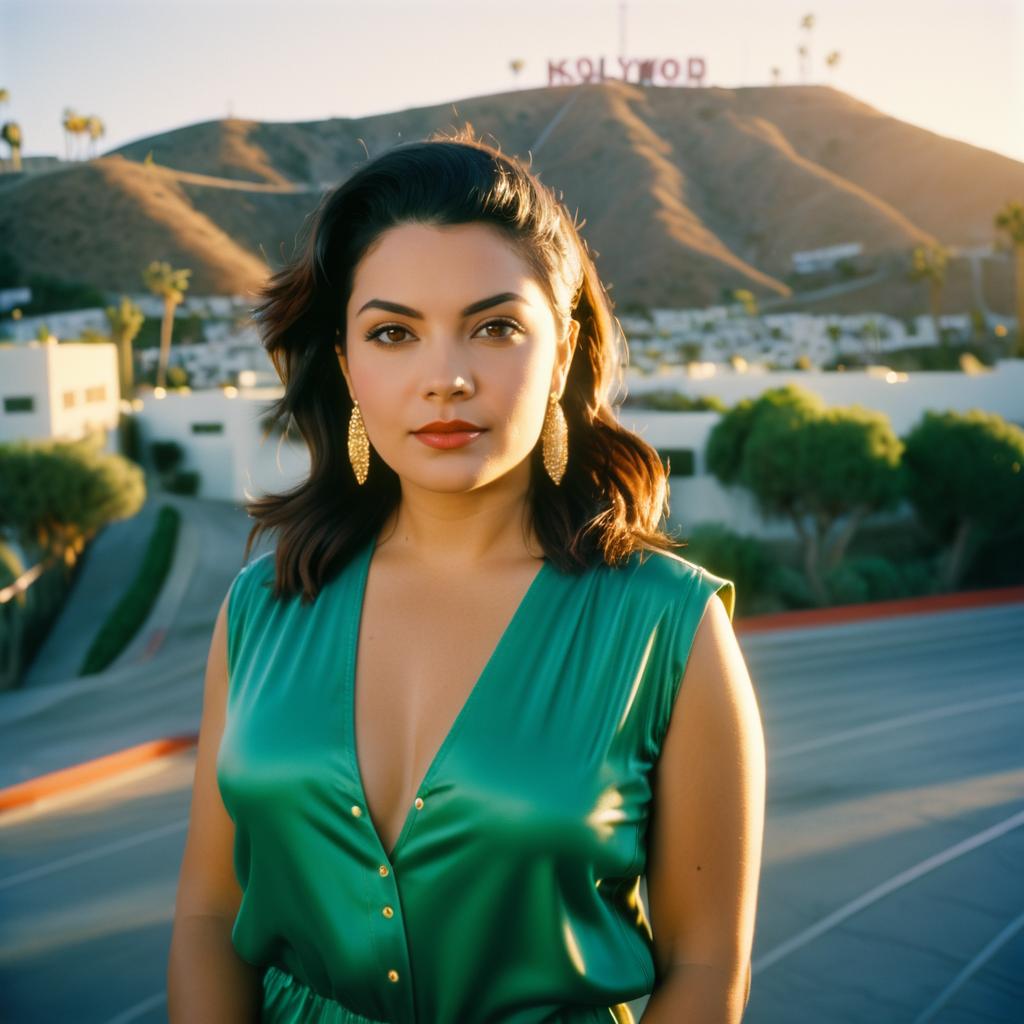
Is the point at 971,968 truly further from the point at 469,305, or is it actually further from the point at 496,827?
the point at 469,305

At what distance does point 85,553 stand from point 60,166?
56.5 meters

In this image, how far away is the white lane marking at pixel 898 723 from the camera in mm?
12992

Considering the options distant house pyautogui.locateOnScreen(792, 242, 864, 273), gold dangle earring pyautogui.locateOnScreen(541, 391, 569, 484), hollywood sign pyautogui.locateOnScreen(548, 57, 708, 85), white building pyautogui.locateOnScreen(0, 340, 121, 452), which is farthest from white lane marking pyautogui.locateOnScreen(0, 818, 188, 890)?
hollywood sign pyautogui.locateOnScreen(548, 57, 708, 85)

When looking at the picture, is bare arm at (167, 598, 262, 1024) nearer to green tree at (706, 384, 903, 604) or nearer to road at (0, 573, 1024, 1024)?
road at (0, 573, 1024, 1024)

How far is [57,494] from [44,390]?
27.1 feet

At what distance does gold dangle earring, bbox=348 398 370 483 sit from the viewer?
241 cm

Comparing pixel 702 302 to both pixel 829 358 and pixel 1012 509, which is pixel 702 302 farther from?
pixel 1012 509

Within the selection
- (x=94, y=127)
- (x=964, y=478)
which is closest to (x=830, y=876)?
(x=964, y=478)

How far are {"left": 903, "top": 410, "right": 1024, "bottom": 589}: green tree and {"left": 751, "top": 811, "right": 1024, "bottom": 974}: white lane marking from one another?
1813 centimetres

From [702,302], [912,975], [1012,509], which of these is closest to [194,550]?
[1012,509]

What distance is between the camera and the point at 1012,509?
27297mm

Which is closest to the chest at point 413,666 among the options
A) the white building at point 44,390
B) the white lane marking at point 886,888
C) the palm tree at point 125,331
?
the white lane marking at point 886,888

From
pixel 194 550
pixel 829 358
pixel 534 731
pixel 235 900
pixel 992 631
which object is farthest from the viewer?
pixel 829 358

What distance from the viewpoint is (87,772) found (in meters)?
12.2
